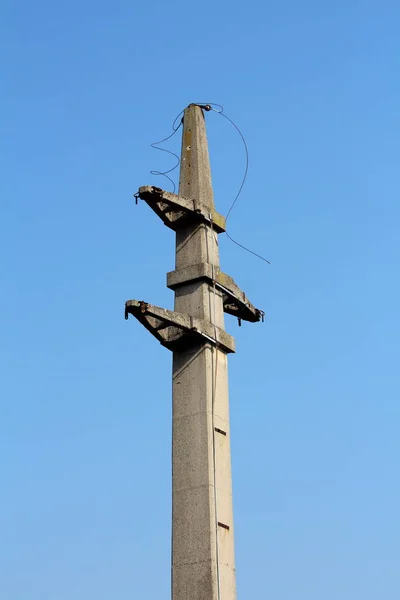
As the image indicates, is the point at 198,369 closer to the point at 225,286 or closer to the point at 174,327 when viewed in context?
the point at 174,327

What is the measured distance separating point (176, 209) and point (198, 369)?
119 inches

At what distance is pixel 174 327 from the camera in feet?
61.5

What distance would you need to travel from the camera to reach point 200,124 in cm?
2105

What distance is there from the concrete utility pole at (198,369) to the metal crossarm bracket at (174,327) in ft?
0.06

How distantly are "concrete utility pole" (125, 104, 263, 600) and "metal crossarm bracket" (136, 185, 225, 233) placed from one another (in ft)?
0.06

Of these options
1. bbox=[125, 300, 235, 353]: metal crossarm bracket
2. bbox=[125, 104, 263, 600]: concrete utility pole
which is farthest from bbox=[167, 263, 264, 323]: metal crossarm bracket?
bbox=[125, 300, 235, 353]: metal crossarm bracket

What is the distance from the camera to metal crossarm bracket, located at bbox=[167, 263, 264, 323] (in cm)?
1930

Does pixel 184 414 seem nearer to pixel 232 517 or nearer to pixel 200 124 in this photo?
pixel 232 517

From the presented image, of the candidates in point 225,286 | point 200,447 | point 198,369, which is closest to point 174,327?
point 198,369

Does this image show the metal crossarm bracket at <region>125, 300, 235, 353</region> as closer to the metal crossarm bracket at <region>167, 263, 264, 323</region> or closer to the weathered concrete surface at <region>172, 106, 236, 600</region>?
the weathered concrete surface at <region>172, 106, 236, 600</region>

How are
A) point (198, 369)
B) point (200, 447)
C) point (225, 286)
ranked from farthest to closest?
point (225, 286), point (198, 369), point (200, 447)

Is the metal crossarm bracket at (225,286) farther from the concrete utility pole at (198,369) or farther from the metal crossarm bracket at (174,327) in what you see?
the metal crossarm bracket at (174,327)

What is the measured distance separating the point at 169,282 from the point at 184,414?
253cm

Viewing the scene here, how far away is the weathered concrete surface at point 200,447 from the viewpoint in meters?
17.2
